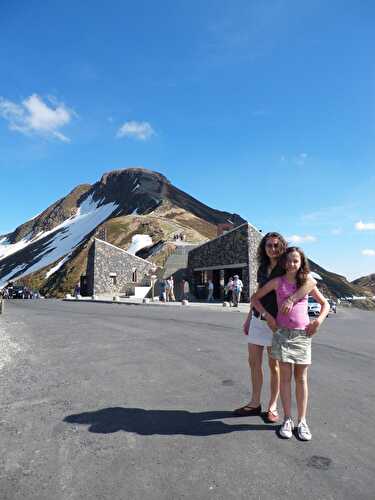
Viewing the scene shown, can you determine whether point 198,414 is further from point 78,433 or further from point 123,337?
point 123,337

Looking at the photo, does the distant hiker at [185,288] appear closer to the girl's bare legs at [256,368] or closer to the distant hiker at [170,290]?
the distant hiker at [170,290]

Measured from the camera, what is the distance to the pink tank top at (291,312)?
3738 millimetres

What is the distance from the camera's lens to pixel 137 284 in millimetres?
42438

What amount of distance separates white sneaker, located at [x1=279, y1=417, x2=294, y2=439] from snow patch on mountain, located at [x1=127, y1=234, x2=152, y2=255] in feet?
205

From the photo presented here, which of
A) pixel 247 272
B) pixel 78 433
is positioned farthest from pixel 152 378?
pixel 247 272

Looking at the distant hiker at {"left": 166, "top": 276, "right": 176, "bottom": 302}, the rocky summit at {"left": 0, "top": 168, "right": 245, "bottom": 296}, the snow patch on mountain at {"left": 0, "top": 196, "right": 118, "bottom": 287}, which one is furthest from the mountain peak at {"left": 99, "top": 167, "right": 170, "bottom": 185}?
the distant hiker at {"left": 166, "top": 276, "right": 176, "bottom": 302}

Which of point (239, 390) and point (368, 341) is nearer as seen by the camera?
point (239, 390)

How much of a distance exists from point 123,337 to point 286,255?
22.1ft

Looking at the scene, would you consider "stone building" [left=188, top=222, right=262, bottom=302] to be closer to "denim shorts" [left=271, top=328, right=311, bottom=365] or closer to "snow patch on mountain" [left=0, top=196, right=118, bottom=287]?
"denim shorts" [left=271, top=328, right=311, bottom=365]

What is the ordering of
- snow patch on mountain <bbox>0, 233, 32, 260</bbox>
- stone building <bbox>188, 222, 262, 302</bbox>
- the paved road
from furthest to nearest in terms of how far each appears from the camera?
snow patch on mountain <bbox>0, 233, 32, 260</bbox> < stone building <bbox>188, 222, 262, 302</bbox> < the paved road

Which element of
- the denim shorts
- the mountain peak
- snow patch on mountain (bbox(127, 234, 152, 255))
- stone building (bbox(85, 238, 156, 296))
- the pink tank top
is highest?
the mountain peak

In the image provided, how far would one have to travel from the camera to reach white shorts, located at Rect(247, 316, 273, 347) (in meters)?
4.10

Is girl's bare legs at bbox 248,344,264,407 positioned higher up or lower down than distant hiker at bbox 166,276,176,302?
lower down

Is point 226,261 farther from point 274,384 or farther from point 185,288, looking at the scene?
point 274,384
